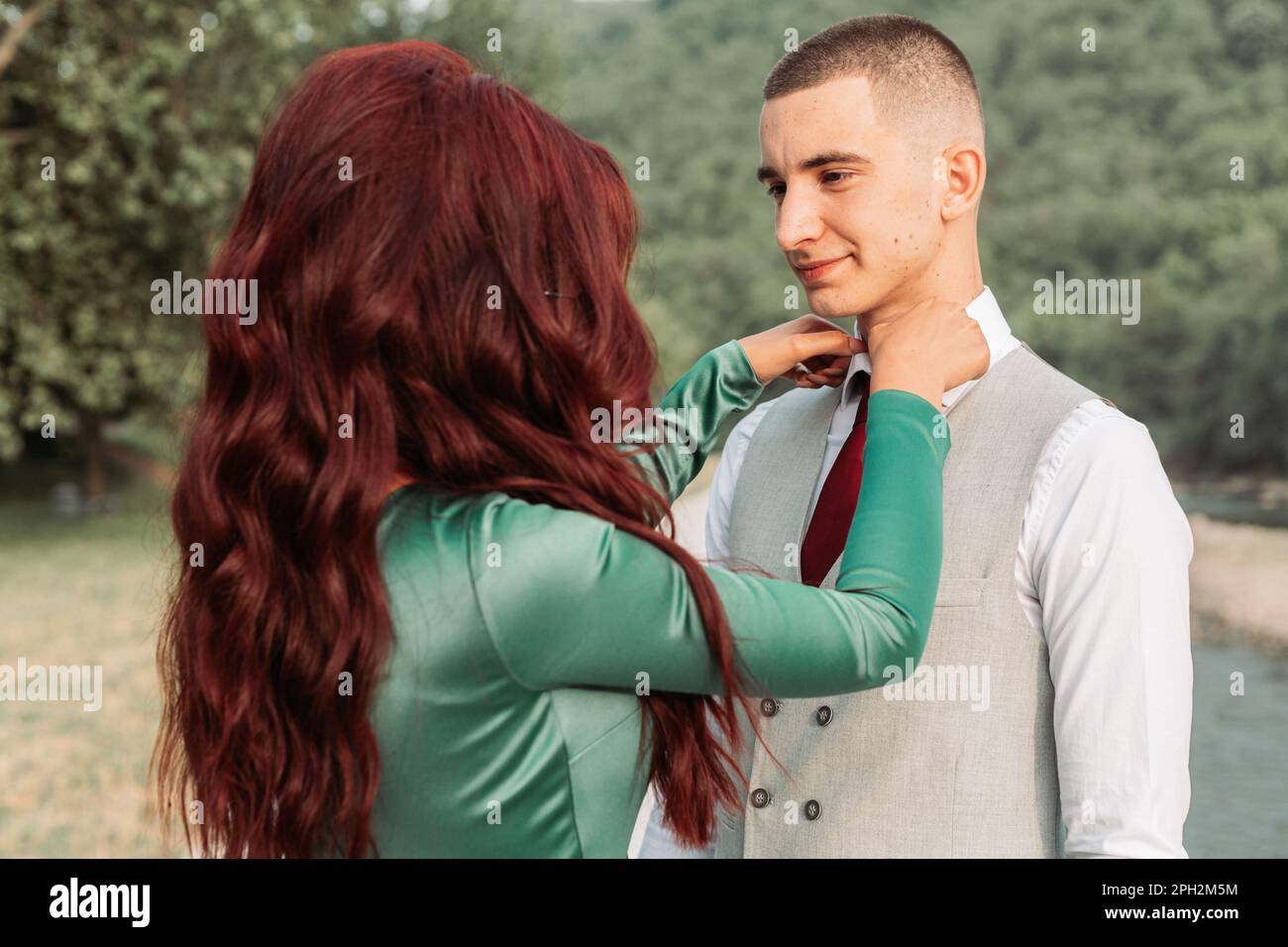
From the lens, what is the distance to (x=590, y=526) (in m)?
1.66

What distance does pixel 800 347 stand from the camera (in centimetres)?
252

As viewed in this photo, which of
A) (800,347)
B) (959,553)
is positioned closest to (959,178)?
Result: (800,347)

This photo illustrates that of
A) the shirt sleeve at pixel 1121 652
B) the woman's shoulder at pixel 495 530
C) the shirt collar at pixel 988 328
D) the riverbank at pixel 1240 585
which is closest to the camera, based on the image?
the woman's shoulder at pixel 495 530

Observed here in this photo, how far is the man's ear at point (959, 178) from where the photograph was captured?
95.7 inches

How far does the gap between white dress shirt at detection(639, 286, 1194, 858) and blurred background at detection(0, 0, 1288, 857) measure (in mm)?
726

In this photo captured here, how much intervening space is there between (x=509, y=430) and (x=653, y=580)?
0.30 m

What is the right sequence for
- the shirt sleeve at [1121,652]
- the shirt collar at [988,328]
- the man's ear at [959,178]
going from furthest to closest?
the man's ear at [959,178] < the shirt collar at [988,328] < the shirt sleeve at [1121,652]

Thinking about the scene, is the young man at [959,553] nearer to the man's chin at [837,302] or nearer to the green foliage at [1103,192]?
the man's chin at [837,302]

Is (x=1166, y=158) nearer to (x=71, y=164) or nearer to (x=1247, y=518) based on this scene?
(x=1247, y=518)

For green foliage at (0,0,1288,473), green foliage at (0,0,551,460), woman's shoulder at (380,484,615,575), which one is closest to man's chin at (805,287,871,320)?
woman's shoulder at (380,484,615,575)

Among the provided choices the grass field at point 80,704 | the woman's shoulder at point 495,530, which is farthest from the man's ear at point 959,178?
the grass field at point 80,704

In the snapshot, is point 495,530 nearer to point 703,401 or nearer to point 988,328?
point 703,401

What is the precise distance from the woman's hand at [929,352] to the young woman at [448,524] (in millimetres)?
231

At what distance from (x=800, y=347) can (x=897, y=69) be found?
0.56 meters
